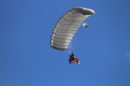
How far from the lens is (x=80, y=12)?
19.4 meters

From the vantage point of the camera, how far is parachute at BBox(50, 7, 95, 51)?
818 inches

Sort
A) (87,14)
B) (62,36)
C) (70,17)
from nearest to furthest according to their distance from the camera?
(87,14)
(70,17)
(62,36)

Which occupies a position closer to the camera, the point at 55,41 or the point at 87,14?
the point at 87,14

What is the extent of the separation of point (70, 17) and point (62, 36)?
6.93 ft

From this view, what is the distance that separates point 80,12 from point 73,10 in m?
0.62

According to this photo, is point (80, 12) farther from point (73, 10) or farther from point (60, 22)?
point (60, 22)

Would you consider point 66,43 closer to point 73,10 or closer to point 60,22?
point 60,22

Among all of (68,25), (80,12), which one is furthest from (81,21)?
(80,12)

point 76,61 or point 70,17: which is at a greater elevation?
point 70,17

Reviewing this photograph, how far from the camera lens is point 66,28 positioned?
72.7ft

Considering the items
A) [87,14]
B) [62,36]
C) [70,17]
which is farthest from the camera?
[62,36]

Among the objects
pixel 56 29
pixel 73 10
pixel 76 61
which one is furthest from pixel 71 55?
pixel 73 10

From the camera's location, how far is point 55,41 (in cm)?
2273

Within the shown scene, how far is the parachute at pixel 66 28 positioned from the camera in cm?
2077
